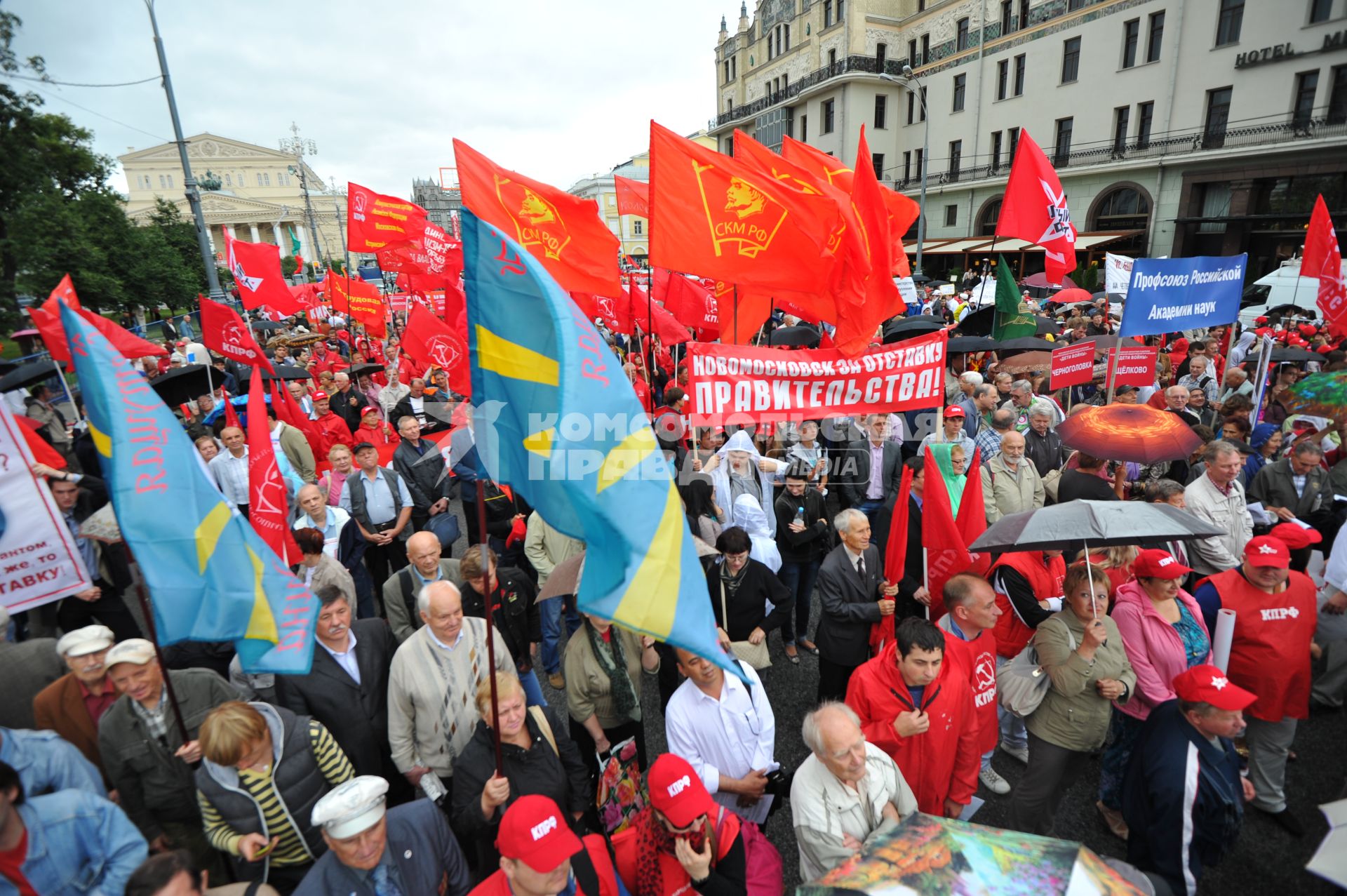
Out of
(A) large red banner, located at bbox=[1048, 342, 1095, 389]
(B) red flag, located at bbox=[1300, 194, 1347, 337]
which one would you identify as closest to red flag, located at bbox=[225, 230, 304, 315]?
(A) large red banner, located at bbox=[1048, 342, 1095, 389]

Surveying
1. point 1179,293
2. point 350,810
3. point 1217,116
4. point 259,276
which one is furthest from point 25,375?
point 1217,116

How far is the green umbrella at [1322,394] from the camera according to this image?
5453 mm

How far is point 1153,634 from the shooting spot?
139 inches

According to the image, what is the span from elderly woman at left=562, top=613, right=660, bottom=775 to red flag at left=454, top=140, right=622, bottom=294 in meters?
3.81

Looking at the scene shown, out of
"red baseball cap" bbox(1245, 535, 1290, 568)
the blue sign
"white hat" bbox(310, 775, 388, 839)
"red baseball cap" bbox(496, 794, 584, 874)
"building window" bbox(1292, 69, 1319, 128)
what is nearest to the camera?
"red baseball cap" bbox(496, 794, 584, 874)

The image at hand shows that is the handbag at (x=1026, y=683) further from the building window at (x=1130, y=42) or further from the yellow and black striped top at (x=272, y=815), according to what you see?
the building window at (x=1130, y=42)

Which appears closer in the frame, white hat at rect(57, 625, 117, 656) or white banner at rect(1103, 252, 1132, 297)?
white hat at rect(57, 625, 117, 656)

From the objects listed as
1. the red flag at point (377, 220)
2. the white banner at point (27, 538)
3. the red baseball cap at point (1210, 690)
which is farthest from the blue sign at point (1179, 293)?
the red flag at point (377, 220)

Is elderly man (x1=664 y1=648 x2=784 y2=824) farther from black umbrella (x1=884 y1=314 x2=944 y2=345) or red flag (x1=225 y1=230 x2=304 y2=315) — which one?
red flag (x1=225 y1=230 x2=304 y2=315)

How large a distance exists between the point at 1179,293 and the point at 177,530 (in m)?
8.79

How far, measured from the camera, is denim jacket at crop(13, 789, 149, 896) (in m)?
2.35

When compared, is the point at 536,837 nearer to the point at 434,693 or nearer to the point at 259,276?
the point at 434,693

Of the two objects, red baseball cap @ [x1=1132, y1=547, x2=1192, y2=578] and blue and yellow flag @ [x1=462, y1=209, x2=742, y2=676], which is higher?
blue and yellow flag @ [x1=462, y1=209, x2=742, y2=676]

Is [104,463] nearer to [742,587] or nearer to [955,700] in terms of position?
[742,587]
